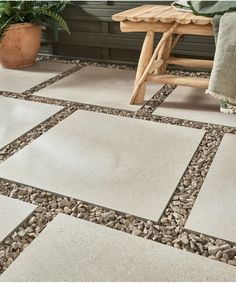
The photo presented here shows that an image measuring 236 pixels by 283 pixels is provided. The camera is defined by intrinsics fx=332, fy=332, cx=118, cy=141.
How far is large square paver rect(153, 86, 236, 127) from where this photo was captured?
5.79 feet

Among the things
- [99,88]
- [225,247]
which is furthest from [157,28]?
[225,247]

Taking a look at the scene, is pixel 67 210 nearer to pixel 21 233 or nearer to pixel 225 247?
pixel 21 233

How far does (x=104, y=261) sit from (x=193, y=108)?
3.90 ft

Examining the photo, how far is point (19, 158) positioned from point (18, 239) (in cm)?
50

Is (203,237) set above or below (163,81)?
below

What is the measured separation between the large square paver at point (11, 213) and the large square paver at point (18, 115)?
0.46 metres

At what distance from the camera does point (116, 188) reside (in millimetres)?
1241

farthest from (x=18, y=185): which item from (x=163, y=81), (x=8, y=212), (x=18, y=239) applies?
(x=163, y=81)

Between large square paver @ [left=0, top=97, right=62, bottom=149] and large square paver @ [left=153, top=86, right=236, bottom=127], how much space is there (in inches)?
25.0

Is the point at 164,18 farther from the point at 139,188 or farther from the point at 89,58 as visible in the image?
the point at 89,58

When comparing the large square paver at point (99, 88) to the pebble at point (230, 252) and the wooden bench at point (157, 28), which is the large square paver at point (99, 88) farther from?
the pebble at point (230, 252)

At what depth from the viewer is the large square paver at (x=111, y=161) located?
1.21 metres

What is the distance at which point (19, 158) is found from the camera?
1.46 m

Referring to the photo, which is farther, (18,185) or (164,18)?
(164,18)
